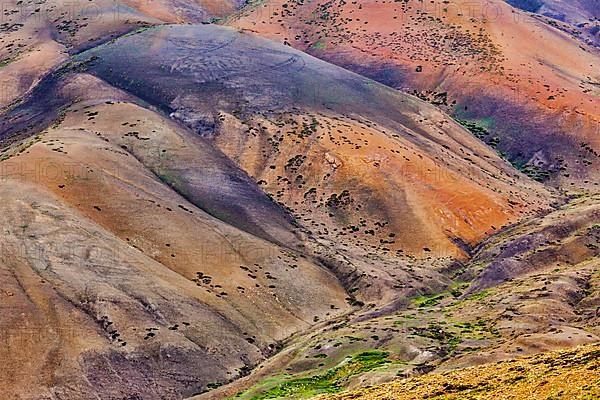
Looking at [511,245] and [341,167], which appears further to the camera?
[341,167]

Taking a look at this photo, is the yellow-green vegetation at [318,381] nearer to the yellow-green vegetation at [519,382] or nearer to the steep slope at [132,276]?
the steep slope at [132,276]

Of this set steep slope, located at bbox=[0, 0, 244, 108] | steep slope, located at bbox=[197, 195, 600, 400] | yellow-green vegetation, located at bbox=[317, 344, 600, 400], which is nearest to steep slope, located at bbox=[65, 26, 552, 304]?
steep slope, located at bbox=[197, 195, 600, 400]

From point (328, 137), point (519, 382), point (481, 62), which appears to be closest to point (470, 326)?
point (519, 382)

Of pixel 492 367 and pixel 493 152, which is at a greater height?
pixel 492 367

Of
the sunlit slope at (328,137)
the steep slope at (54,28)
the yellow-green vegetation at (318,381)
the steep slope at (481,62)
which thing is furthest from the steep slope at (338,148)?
the yellow-green vegetation at (318,381)

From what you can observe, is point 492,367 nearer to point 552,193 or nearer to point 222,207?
point 222,207

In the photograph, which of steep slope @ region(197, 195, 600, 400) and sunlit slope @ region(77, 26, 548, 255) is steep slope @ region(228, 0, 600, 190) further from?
steep slope @ region(197, 195, 600, 400)

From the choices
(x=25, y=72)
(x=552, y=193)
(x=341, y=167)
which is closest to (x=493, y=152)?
(x=552, y=193)
